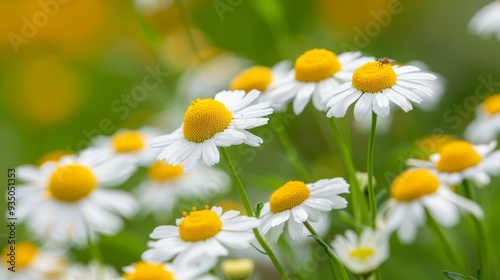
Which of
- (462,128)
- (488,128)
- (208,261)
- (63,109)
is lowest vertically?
(462,128)

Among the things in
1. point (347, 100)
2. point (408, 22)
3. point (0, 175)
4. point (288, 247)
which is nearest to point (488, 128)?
point (288, 247)

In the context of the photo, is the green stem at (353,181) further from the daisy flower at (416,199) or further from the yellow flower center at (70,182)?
the yellow flower center at (70,182)

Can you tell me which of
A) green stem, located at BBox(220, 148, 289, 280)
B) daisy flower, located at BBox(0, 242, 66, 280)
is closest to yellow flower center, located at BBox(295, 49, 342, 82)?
green stem, located at BBox(220, 148, 289, 280)

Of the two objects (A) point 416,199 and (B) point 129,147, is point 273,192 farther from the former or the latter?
(B) point 129,147

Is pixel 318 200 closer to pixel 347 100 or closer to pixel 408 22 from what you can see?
pixel 347 100

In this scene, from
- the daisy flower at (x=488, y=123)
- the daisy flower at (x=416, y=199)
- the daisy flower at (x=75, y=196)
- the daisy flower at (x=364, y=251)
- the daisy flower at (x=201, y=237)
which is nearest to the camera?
the daisy flower at (x=201, y=237)

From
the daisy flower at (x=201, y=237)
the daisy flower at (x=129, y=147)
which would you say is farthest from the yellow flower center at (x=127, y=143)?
the daisy flower at (x=201, y=237)
